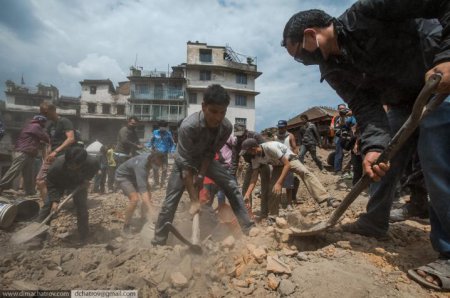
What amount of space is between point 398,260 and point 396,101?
1168mm

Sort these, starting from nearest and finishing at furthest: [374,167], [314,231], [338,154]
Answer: [374,167]
[314,231]
[338,154]

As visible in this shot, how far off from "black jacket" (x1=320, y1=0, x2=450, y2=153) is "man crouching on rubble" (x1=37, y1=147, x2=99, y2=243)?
3.45m

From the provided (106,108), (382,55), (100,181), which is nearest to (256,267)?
(382,55)

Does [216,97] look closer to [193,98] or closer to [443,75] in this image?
[443,75]

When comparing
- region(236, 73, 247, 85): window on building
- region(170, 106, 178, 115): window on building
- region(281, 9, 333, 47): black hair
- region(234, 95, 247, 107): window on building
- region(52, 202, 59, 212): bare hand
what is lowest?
region(52, 202, 59, 212): bare hand

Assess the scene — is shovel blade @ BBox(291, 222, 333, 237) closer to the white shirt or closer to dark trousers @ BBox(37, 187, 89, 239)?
the white shirt

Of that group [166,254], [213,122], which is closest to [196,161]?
[213,122]

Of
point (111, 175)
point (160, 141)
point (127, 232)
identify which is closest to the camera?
point (127, 232)

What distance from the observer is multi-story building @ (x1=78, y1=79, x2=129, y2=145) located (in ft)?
112

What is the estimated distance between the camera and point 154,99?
32.9 metres

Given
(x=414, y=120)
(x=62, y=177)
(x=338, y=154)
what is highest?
(x=414, y=120)

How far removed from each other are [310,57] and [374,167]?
91 centimetres

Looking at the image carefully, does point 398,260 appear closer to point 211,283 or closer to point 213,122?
point 211,283

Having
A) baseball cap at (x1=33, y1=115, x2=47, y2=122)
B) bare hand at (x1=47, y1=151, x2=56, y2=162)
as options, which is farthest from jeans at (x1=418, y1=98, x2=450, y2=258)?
baseball cap at (x1=33, y1=115, x2=47, y2=122)
